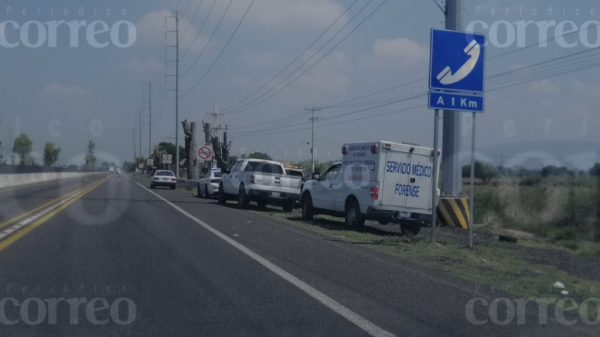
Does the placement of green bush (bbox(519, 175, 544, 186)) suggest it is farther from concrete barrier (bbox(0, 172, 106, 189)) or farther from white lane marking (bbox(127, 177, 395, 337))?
concrete barrier (bbox(0, 172, 106, 189))

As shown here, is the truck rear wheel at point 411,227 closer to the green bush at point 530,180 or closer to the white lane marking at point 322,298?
the white lane marking at point 322,298

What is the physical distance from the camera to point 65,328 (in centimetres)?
734

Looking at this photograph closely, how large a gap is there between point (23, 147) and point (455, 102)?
Answer: 277 ft

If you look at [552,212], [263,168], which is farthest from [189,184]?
[552,212]

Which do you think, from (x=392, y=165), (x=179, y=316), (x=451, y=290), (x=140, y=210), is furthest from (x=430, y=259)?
(x=140, y=210)

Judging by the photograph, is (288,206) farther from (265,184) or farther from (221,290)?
(221,290)

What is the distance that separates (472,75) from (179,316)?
975cm

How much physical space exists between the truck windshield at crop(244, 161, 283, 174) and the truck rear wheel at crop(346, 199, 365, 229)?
28.8 feet

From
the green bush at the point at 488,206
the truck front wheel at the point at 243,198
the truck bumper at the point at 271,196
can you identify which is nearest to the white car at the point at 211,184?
the truck front wheel at the point at 243,198

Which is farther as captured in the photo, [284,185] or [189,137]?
[189,137]

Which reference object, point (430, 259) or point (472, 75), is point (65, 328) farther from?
point (472, 75)

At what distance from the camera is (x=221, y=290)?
9234 millimetres

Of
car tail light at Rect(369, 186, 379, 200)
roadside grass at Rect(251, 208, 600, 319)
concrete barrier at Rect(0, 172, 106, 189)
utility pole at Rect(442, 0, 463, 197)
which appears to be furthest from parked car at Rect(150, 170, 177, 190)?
car tail light at Rect(369, 186, 379, 200)

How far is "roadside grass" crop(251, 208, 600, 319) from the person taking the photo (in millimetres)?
10086
